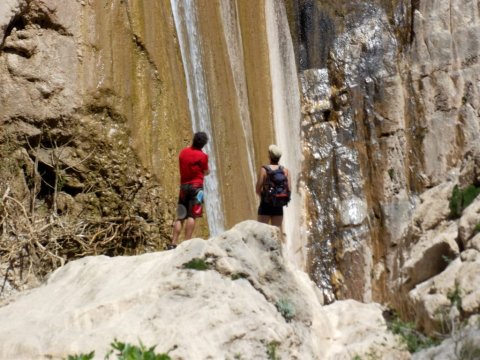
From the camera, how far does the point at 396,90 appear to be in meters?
14.8

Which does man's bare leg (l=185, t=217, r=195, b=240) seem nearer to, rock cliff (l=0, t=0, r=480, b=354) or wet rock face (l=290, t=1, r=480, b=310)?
rock cliff (l=0, t=0, r=480, b=354)

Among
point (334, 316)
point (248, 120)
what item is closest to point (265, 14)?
point (248, 120)

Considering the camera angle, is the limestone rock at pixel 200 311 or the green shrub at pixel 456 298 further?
the limestone rock at pixel 200 311

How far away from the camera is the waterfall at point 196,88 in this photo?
11164 mm

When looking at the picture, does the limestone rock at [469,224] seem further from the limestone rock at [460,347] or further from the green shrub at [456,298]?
the limestone rock at [460,347]

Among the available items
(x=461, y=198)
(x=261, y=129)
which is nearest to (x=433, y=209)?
(x=461, y=198)

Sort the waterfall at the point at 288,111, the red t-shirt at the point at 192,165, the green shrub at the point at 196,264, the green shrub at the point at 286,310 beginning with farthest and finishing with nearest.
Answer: the waterfall at the point at 288,111
the red t-shirt at the point at 192,165
the green shrub at the point at 286,310
the green shrub at the point at 196,264

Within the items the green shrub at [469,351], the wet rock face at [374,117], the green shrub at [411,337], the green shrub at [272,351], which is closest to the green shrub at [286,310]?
the green shrub at [272,351]

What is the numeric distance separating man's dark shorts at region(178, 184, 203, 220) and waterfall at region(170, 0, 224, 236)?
2323mm

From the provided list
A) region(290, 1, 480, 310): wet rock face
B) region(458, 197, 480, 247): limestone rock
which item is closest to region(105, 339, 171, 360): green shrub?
region(458, 197, 480, 247): limestone rock

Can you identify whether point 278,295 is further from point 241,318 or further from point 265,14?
point 265,14

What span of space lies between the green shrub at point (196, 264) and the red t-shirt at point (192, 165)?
8.09 ft

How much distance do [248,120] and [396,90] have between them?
3109 millimetres

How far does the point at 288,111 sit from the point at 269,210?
19.7 feet
